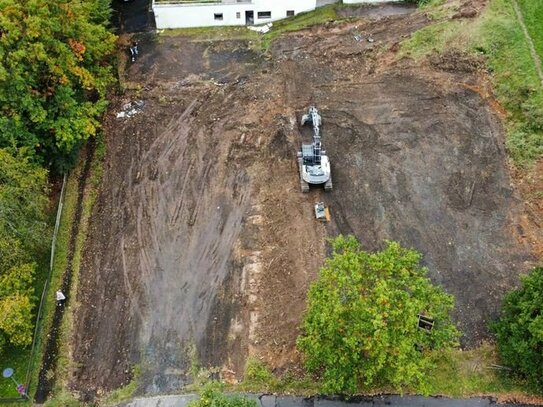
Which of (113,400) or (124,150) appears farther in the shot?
(124,150)

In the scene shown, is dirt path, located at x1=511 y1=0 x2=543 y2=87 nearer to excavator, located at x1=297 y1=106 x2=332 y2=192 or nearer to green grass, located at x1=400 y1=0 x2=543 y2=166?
green grass, located at x1=400 y1=0 x2=543 y2=166

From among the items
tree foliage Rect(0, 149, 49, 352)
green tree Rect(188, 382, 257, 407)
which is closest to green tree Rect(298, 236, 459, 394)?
green tree Rect(188, 382, 257, 407)

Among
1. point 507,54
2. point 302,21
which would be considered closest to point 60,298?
point 302,21

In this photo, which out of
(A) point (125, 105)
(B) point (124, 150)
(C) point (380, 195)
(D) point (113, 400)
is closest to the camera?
(D) point (113, 400)

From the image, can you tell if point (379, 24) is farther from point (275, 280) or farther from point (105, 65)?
point (275, 280)

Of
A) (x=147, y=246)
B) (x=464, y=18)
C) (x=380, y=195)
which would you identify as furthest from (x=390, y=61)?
(x=147, y=246)

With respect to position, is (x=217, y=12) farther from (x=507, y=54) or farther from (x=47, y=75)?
(x=507, y=54)
